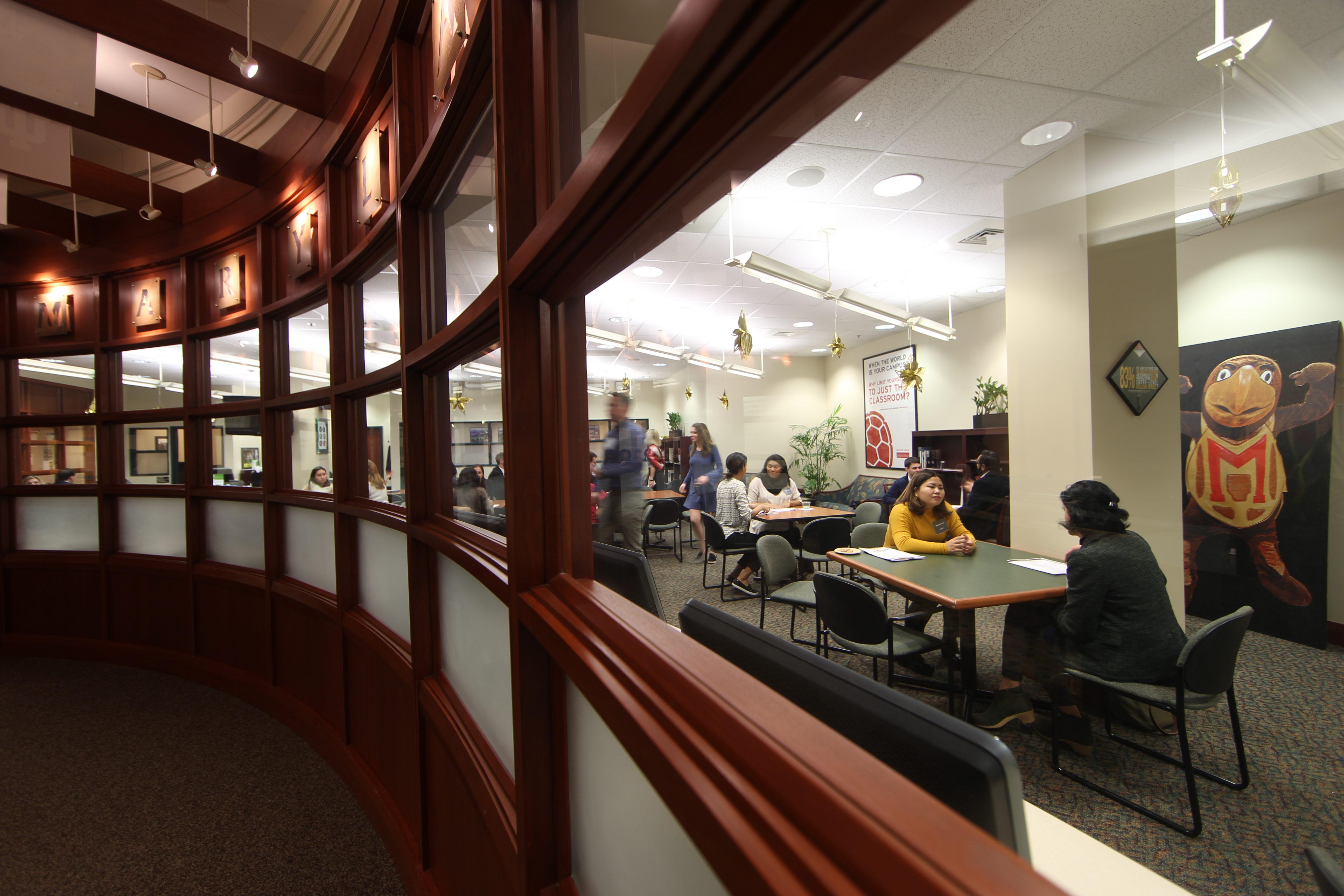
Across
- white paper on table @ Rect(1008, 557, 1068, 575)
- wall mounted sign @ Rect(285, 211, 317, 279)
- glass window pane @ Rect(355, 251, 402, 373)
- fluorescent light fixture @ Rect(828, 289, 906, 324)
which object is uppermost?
wall mounted sign @ Rect(285, 211, 317, 279)

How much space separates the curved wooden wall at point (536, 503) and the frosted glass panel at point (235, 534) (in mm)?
165

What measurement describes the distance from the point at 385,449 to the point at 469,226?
925 mm

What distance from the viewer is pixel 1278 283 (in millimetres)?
319

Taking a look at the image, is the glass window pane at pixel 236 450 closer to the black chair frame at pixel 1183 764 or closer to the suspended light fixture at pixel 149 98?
the suspended light fixture at pixel 149 98

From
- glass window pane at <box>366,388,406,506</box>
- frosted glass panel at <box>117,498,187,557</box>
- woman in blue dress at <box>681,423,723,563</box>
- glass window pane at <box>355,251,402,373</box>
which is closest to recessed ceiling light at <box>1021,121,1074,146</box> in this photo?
woman in blue dress at <box>681,423,723,563</box>

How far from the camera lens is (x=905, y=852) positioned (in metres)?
0.27

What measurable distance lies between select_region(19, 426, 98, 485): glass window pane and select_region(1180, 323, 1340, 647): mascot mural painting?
206 inches

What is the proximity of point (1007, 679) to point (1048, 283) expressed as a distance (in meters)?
0.36

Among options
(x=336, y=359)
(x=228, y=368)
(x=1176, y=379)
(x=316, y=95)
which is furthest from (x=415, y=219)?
(x=228, y=368)

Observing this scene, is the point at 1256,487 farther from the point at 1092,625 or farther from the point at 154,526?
the point at 154,526

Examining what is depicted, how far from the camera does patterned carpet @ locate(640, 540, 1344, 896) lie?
295 mm

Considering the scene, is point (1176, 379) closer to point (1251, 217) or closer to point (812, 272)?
point (1251, 217)

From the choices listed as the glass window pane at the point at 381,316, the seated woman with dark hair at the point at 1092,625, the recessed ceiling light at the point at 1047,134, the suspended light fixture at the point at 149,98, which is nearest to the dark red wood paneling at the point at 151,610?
the suspended light fixture at the point at 149,98

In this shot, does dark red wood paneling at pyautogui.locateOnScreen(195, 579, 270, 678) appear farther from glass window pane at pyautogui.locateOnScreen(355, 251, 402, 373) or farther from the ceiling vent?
the ceiling vent
